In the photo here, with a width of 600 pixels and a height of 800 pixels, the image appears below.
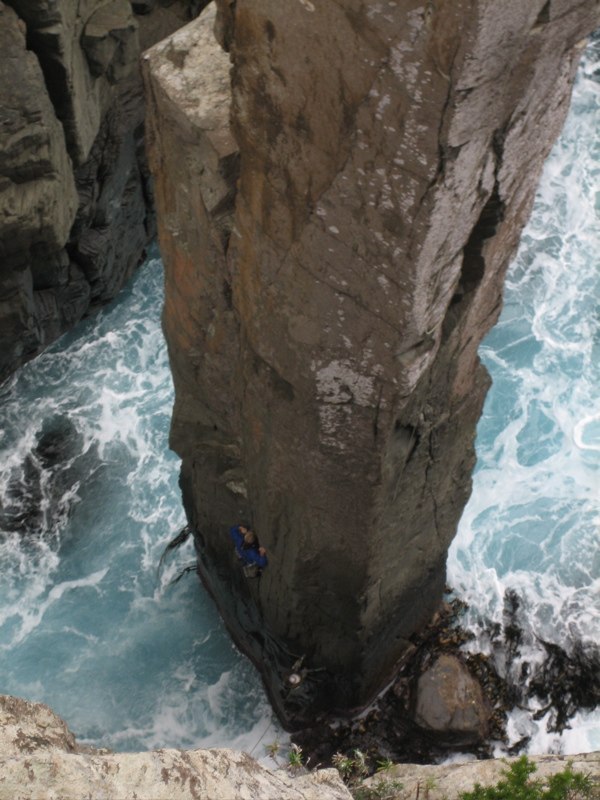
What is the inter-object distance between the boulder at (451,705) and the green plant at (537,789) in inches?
198

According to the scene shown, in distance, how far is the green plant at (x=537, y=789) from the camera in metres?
5.01

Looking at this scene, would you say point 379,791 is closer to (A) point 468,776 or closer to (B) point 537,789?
(A) point 468,776

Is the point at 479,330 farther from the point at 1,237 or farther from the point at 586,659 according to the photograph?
the point at 1,237

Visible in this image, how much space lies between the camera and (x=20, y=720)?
433 cm

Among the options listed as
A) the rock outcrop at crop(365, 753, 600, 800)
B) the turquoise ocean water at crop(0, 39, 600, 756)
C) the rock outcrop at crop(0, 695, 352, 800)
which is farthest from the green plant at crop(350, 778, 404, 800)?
the turquoise ocean water at crop(0, 39, 600, 756)

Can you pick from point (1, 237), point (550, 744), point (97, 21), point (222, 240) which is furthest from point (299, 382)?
point (97, 21)

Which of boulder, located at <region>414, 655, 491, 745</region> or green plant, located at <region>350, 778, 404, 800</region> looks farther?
boulder, located at <region>414, 655, 491, 745</region>

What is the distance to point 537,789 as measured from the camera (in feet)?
16.8

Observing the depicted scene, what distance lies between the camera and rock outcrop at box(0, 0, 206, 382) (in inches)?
445

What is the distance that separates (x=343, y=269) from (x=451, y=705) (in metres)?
6.03

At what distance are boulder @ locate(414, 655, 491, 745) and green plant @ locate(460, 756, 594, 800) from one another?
5.02m

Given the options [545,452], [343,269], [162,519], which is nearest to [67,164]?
[162,519]

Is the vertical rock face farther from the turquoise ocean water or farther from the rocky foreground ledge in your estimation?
the rocky foreground ledge

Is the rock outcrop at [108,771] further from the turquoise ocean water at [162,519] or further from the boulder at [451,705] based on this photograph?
the turquoise ocean water at [162,519]
